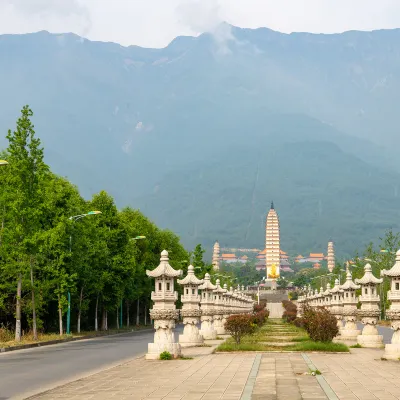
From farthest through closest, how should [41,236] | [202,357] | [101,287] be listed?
[101,287], [41,236], [202,357]

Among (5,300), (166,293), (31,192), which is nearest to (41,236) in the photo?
(31,192)

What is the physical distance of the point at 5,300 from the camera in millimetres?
46312

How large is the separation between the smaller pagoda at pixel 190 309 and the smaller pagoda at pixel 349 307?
1035cm

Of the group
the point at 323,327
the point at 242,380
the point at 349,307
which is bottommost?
the point at 242,380

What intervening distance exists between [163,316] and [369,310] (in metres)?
11.7

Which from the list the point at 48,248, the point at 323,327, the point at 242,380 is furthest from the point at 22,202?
the point at 242,380

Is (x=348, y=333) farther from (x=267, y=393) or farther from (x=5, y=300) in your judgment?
(x=267, y=393)

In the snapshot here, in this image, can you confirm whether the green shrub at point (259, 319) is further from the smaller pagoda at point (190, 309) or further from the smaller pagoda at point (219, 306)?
the smaller pagoda at point (190, 309)

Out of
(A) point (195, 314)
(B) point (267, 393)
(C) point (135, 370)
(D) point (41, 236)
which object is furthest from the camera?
(D) point (41, 236)

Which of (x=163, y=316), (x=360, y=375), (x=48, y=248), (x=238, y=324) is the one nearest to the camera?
(x=360, y=375)

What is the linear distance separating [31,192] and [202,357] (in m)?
16.5

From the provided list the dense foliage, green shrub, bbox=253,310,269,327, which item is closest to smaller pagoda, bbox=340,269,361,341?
green shrub, bbox=253,310,269,327

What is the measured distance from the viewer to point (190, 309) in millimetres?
36000

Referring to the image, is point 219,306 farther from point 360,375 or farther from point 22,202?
point 360,375
